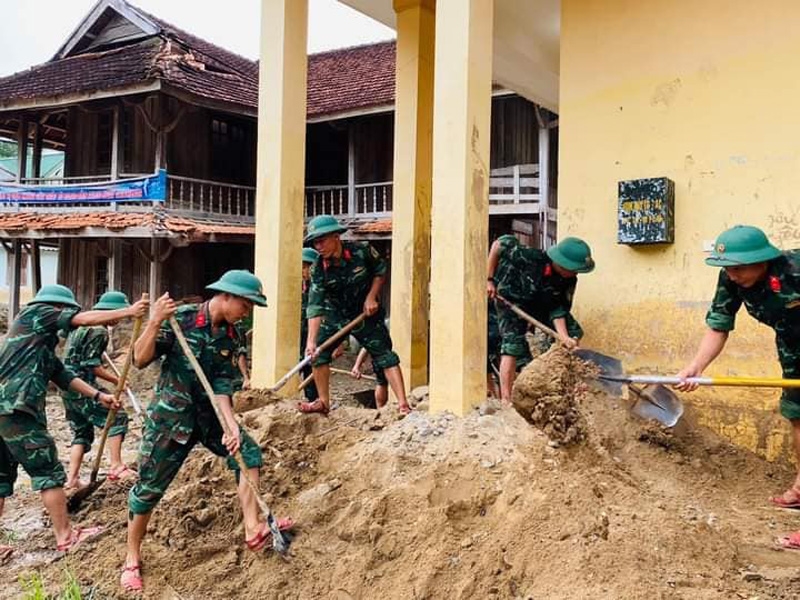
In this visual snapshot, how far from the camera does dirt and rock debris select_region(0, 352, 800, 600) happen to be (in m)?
3.11

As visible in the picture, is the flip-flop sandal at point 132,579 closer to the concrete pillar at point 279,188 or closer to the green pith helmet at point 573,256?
the concrete pillar at point 279,188

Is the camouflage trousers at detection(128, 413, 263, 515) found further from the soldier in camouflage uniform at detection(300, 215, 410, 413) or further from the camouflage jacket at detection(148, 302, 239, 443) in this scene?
the soldier in camouflage uniform at detection(300, 215, 410, 413)

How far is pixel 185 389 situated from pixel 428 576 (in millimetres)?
1631

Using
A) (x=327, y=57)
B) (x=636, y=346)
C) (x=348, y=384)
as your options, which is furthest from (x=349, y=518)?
(x=327, y=57)

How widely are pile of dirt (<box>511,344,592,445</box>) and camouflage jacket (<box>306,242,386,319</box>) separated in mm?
1757

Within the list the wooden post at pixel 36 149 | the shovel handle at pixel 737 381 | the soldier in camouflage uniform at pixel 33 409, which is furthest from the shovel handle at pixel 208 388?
the wooden post at pixel 36 149

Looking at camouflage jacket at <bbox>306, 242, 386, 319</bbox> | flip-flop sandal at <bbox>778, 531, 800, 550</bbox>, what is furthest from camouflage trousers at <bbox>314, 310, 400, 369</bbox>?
flip-flop sandal at <bbox>778, 531, 800, 550</bbox>

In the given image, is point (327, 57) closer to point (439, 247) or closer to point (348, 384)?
point (348, 384)

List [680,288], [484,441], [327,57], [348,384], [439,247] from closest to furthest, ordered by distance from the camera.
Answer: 1. [484,441]
2. [439,247]
3. [680,288]
4. [348,384]
5. [327,57]

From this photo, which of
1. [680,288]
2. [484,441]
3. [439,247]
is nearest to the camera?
[484,441]

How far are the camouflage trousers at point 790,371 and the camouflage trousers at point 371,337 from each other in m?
2.82

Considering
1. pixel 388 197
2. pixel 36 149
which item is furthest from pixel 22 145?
pixel 388 197

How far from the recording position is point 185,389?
3.63 meters

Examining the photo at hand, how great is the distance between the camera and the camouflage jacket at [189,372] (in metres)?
3.60
